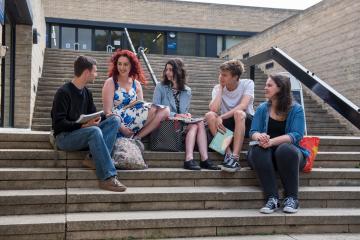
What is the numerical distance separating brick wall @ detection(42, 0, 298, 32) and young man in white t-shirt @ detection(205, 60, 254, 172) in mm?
18451

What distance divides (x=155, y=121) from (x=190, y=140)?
1.52 ft

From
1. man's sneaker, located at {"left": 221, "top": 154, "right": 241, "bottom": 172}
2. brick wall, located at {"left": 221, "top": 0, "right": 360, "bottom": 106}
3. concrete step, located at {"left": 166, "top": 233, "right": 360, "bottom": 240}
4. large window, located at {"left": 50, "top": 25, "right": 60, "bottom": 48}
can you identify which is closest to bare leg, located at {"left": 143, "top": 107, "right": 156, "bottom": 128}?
man's sneaker, located at {"left": 221, "top": 154, "right": 241, "bottom": 172}

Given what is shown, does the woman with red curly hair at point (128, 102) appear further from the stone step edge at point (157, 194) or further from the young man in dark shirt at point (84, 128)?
the stone step edge at point (157, 194)

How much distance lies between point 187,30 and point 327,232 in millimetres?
20330

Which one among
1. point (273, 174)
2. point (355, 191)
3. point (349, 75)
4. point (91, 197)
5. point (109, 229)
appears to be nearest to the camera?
point (109, 229)

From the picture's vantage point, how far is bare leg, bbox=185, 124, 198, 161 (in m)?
4.84

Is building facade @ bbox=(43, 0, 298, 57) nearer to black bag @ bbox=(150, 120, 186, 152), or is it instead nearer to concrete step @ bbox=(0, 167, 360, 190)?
black bag @ bbox=(150, 120, 186, 152)

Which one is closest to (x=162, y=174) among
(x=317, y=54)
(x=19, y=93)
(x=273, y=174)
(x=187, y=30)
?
(x=273, y=174)

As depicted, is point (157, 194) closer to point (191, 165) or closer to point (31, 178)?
point (191, 165)

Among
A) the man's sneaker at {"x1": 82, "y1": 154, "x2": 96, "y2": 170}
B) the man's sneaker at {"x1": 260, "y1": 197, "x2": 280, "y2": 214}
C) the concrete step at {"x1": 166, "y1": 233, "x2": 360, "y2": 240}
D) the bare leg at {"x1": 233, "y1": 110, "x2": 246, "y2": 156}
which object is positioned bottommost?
the concrete step at {"x1": 166, "y1": 233, "x2": 360, "y2": 240}

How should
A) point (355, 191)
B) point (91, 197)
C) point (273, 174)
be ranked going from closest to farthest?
1. point (91, 197)
2. point (273, 174)
3. point (355, 191)

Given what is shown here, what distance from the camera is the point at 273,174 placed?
4.38 m

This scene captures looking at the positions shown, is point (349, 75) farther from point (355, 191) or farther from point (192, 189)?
point (192, 189)

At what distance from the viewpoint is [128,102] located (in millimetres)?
5031
